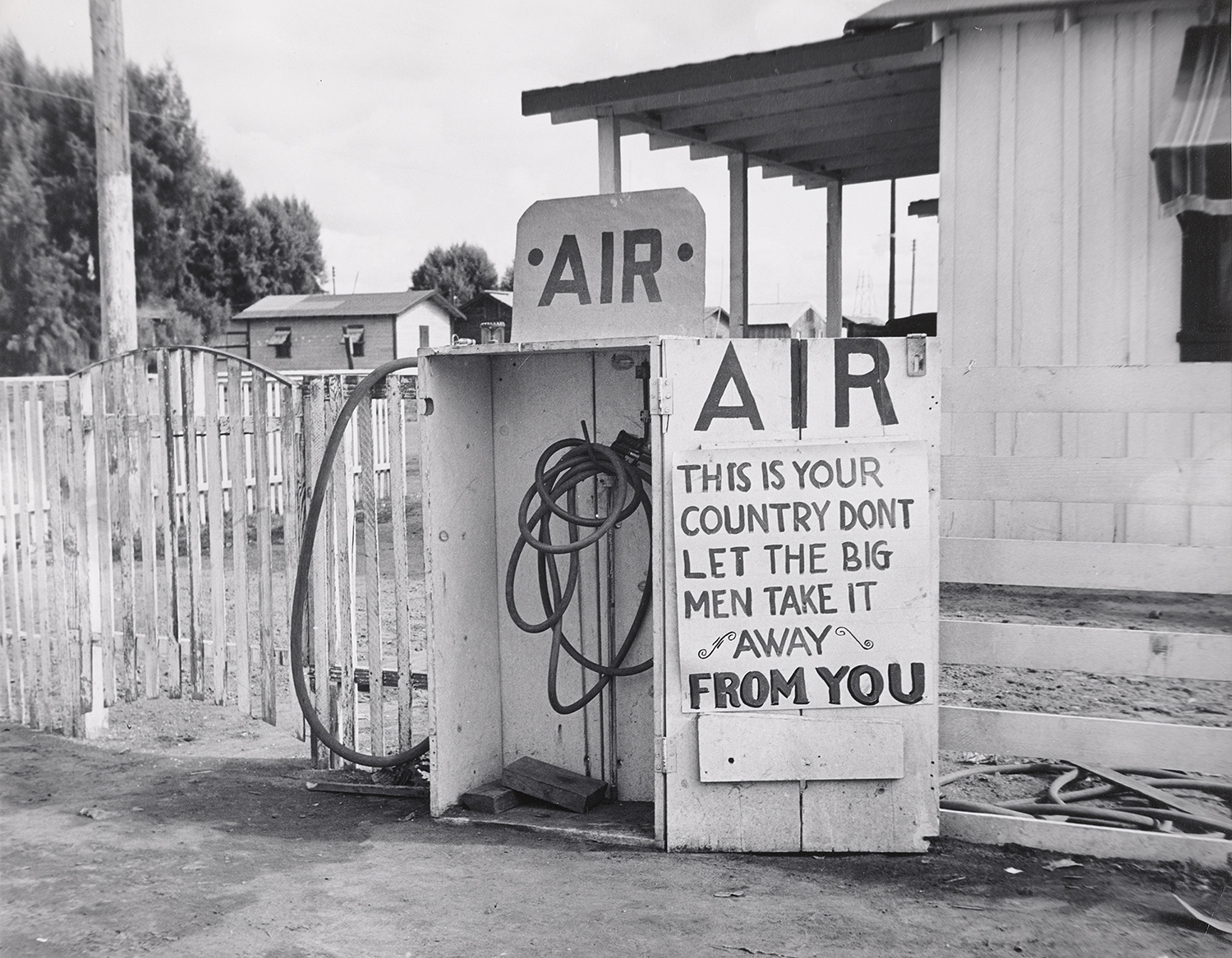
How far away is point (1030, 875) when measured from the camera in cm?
353

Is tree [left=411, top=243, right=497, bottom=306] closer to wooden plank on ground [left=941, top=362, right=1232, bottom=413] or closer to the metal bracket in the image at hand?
wooden plank on ground [left=941, top=362, right=1232, bottom=413]

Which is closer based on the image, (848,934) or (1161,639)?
(848,934)

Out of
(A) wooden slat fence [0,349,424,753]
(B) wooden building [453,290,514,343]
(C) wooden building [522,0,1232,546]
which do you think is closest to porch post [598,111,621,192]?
(C) wooden building [522,0,1232,546]

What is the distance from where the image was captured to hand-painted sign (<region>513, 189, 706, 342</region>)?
3.96 meters

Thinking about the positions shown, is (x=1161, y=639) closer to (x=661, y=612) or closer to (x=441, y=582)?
(x=661, y=612)

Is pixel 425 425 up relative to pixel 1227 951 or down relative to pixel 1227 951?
up

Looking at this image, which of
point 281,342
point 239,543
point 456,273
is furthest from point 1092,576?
point 456,273

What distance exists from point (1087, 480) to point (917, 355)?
758 millimetres

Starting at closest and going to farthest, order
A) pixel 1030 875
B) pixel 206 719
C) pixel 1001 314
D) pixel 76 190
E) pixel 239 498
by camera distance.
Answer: pixel 1030 875 < pixel 239 498 < pixel 206 719 < pixel 1001 314 < pixel 76 190

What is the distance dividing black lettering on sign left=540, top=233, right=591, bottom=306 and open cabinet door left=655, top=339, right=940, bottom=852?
0.52 m

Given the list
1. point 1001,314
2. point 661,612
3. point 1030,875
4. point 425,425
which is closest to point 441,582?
point 425,425

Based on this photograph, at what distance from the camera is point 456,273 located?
67.2 meters

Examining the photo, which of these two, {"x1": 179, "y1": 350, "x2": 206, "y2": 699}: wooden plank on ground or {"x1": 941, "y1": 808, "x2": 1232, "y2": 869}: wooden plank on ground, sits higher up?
{"x1": 179, "y1": 350, "x2": 206, "y2": 699}: wooden plank on ground

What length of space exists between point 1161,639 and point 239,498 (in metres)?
3.72
